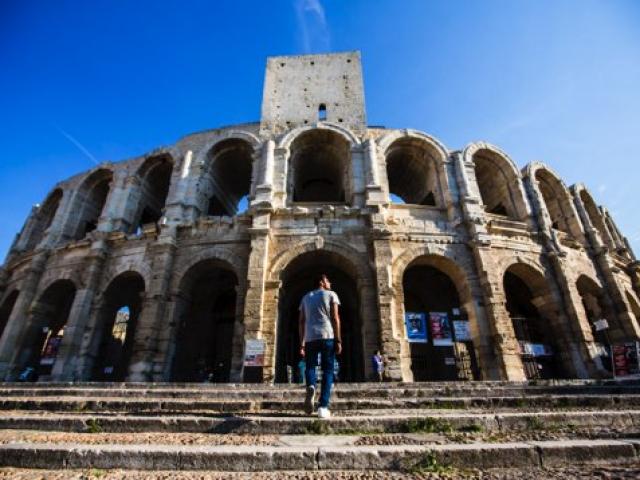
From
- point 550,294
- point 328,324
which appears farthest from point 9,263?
point 550,294

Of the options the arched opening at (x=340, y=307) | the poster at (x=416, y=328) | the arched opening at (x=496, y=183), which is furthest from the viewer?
the arched opening at (x=496, y=183)

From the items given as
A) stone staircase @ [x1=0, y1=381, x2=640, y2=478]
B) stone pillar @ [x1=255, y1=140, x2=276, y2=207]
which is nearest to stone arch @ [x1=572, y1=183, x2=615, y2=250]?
stone pillar @ [x1=255, y1=140, x2=276, y2=207]

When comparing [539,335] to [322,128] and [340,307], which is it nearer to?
[340,307]

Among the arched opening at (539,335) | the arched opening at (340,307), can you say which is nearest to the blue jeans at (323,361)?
the arched opening at (340,307)

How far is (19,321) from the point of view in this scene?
13305 millimetres

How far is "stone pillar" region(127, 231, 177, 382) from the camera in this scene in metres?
10.5

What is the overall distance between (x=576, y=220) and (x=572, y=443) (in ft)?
51.5

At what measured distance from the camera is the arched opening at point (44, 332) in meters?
12.9

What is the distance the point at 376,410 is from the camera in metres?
4.41

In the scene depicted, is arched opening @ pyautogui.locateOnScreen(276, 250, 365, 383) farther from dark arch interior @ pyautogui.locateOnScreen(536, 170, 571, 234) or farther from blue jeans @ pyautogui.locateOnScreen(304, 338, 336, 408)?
dark arch interior @ pyautogui.locateOnScreen(536, 170, 571, 234)

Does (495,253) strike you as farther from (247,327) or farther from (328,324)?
(328,324)

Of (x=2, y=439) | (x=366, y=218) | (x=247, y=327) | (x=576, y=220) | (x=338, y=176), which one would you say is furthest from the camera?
(x=338, y=176)

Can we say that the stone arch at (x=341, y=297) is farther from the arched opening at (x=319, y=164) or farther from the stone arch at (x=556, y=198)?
the stone arch at (x=556, y=198)

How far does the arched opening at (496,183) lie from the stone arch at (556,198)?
1076mm
